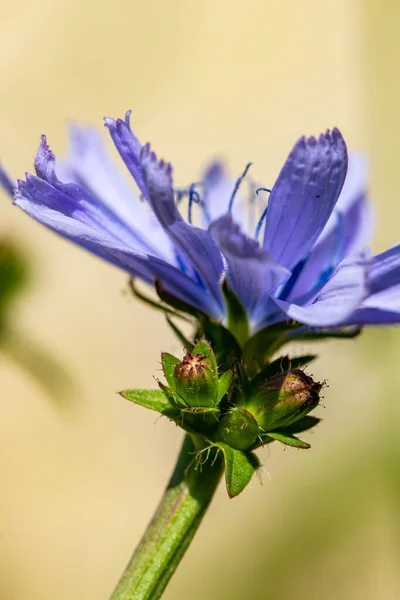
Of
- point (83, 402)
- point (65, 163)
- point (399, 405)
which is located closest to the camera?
point (65, 163)

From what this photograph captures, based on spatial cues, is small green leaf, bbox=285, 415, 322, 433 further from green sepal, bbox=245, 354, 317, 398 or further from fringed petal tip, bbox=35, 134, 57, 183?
fringed petal tip, bbox=35, 134, 57, 183

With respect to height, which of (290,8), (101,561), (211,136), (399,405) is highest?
(290,8)

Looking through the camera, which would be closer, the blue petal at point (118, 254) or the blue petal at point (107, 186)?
the blue petal at point (118, 254)

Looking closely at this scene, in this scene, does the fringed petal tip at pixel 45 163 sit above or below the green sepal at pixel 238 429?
above

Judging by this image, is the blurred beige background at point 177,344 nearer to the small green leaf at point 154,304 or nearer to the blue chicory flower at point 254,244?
the small green leaf at point 154,304

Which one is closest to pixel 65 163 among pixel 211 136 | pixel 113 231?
pixel 113 231

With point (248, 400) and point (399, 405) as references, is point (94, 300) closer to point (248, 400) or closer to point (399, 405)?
point (399, 405)

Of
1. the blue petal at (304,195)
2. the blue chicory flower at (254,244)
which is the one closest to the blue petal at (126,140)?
the blue chicory flower at (254,244)
